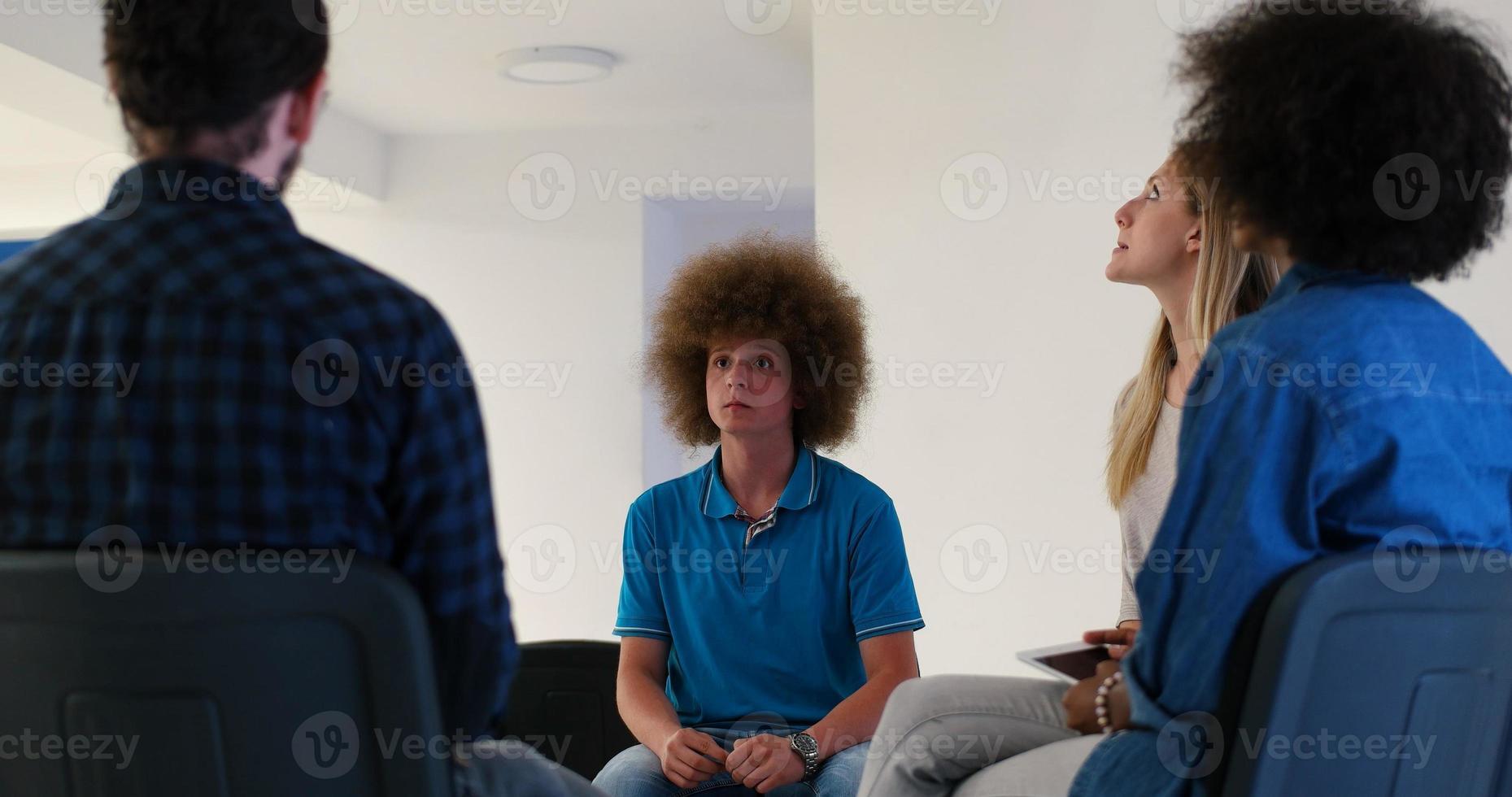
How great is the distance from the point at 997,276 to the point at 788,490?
161cm

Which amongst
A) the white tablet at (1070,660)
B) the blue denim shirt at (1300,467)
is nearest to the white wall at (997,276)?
the white tablet at (1070,660)

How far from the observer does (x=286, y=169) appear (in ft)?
3.77

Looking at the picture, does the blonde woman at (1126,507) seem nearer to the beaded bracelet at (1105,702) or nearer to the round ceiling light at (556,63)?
the beaded bracelet at (1105,702)

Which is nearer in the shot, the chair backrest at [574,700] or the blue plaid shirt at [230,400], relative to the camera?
the blue plaid shirt at [230,400]

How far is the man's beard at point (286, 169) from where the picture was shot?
1138mm

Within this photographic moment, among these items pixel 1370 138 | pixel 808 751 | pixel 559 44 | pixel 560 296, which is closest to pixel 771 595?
pixel 808 751

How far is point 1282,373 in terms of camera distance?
1.05m

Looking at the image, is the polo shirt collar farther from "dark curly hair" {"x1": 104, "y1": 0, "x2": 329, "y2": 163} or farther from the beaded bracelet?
"dark curly hair" {"x1": 104, "y1": 0, "x2": 329, "y2": 163}

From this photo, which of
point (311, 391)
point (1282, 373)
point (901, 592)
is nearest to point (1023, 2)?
point (901, 592)

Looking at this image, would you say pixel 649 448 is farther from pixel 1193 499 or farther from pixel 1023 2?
pixel 1193 499

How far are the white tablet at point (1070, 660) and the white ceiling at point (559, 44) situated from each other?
3492 millimetres

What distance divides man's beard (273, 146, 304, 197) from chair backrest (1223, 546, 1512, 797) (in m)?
0.96

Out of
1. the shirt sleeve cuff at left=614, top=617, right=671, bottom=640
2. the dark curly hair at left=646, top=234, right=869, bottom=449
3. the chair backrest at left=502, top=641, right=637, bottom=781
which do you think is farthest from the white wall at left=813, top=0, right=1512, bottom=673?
the shirt sleeve cuff at left=614, top=617, right=671, bottom=640

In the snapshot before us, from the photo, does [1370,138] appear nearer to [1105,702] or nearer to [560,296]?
[1105,702]
